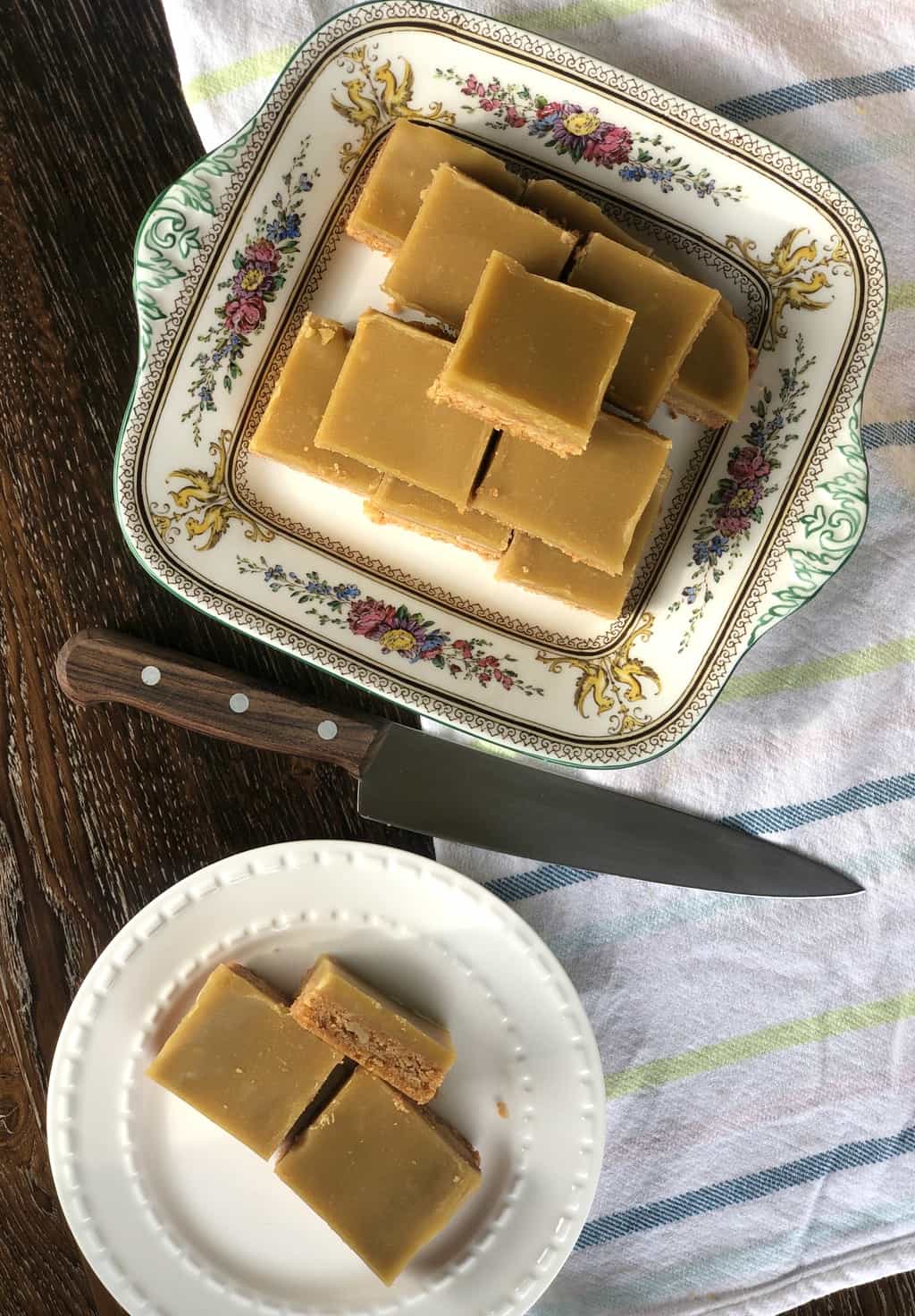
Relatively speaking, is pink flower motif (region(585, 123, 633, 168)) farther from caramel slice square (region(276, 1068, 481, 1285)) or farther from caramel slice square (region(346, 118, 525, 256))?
caramel slice square (region(276, 1068, 481, 1285))

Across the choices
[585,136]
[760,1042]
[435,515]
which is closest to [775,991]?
[760,1042]

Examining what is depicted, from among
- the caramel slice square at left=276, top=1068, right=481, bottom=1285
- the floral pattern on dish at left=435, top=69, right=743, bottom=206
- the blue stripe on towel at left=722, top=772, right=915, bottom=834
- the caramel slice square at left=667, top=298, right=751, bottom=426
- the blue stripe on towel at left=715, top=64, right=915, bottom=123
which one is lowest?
the caramel slice square at left=276, top=1068, right=481, bottom=1285

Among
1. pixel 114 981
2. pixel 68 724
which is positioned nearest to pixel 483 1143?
pixel 114 981

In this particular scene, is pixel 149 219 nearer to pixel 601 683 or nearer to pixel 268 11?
pixel 268 11

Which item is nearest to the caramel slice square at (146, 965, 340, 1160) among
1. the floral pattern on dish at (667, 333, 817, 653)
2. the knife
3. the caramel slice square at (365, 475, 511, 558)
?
the knife

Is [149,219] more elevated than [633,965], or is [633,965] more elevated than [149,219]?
[149,219]

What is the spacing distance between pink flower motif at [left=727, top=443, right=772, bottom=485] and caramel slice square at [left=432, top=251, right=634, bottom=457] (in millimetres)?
397

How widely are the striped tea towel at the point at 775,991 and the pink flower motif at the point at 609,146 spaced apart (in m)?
0.63

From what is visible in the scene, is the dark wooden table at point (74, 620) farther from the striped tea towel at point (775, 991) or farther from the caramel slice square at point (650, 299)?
the caramel slice square at point (650, 299)

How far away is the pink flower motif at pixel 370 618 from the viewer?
1.74 m

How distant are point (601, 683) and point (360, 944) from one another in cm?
68

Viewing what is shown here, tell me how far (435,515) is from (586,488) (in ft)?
0.89

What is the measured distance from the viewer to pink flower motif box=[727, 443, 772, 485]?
1.73 metres

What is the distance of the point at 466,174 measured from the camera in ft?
→ 5.33
